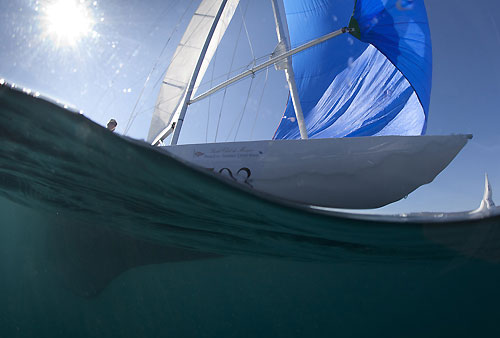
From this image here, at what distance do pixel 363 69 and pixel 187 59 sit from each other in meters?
4.66

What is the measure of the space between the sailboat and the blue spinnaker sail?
2cm

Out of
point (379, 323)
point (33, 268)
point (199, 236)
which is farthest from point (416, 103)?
point (33, 268)

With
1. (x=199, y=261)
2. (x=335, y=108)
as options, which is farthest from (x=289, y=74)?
(x=199, y=261)

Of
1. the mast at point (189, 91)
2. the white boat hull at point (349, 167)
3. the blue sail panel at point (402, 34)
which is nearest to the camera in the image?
the white boat hull at point (349, 167)

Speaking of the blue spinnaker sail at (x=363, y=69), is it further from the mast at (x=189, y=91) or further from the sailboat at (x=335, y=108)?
the mast at (x=189, y=91)

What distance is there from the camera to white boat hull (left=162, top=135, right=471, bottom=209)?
248cm

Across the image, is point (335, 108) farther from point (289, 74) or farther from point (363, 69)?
point (289, 74)

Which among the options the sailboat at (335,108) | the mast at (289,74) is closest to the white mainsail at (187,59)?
the sailboat at (335,108)

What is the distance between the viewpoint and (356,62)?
684 centimetres

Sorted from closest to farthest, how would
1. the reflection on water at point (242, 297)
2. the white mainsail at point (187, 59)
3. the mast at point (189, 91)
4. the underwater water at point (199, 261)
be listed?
the underwater water at point (199, 261), the reflection on water at point (242, 297), the mast at point (189, 91), the white mainsail at point (187, 59)

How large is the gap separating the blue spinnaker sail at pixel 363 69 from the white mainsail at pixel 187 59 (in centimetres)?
284

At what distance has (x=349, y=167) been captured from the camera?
256cm

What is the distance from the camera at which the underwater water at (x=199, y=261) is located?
3.93 feet

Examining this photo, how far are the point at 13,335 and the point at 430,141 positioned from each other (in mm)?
4111
